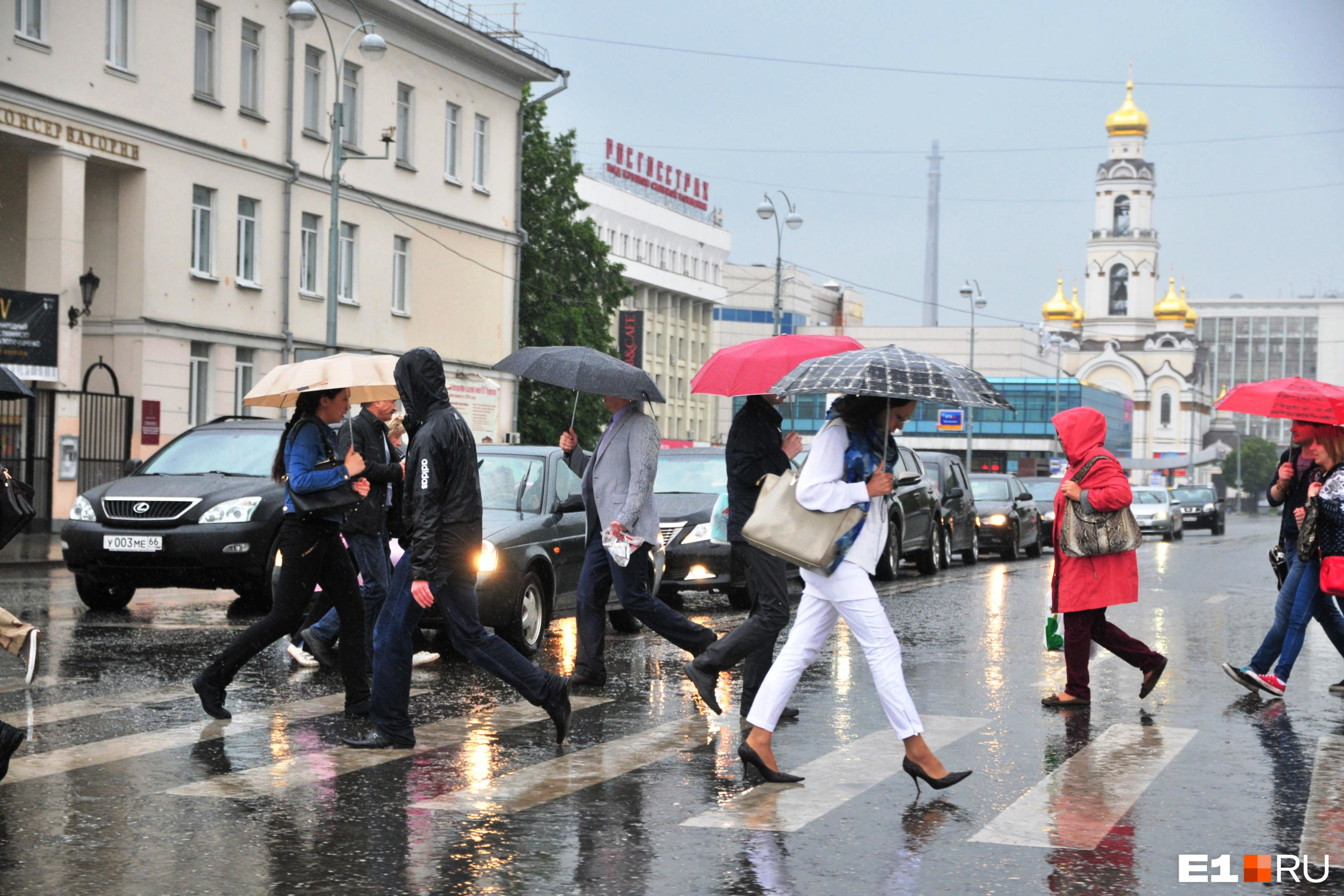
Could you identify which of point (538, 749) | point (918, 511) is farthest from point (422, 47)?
point (538, 749)

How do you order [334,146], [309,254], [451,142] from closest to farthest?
[334,146]
[309,254]
[451,142]

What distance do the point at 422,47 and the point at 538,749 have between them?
3210cm

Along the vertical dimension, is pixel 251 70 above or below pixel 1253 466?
above

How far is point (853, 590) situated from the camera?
6.97 metres

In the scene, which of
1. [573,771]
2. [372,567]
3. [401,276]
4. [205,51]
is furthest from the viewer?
[401,276]

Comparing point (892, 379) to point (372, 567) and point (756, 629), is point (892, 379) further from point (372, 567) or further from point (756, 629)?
point (372, 567)

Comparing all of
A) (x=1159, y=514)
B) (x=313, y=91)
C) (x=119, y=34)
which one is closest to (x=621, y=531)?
(x=119, y=34)

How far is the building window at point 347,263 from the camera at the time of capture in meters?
35.9

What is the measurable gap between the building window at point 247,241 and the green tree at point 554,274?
15902 mm

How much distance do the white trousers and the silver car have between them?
3793 cm

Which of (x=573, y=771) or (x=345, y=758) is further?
(x=345, y=758)

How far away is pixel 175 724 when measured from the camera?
27.8ft

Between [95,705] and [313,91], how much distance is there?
27.2 m

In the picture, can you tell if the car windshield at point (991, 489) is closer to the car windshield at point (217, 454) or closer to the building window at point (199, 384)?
the building window at point (199, 384)
